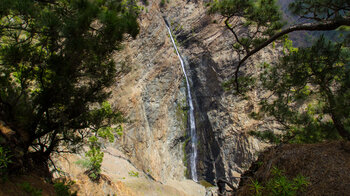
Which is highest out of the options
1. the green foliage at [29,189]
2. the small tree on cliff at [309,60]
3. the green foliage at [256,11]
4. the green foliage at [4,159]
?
the green foliage at [256,11]

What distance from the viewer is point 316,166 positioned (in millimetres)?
3152

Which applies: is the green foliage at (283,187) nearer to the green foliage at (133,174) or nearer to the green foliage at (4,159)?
the green foliage at (4,159)

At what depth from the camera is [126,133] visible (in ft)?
48.7

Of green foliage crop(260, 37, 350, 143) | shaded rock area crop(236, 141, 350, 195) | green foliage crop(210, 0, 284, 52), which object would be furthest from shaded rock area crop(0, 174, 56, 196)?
green foliage crop(260, 37, 350, 143)

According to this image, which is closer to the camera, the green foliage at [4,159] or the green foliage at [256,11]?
the green foliage at [4,159]

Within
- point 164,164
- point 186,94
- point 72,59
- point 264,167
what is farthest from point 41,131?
point 186,94

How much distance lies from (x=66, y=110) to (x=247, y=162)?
568 inches

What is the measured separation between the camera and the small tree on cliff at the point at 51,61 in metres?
2.91

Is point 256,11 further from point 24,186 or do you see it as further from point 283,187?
point 24,186

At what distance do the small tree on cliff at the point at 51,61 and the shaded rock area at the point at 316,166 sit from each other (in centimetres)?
333

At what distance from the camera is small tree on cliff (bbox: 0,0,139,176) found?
2.91m

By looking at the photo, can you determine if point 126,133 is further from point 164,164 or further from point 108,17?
point 108,17

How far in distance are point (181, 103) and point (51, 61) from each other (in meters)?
17.1

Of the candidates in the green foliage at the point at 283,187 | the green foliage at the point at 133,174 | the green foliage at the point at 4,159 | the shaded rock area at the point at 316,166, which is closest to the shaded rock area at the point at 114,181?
the green foliage at the point at 133,174
